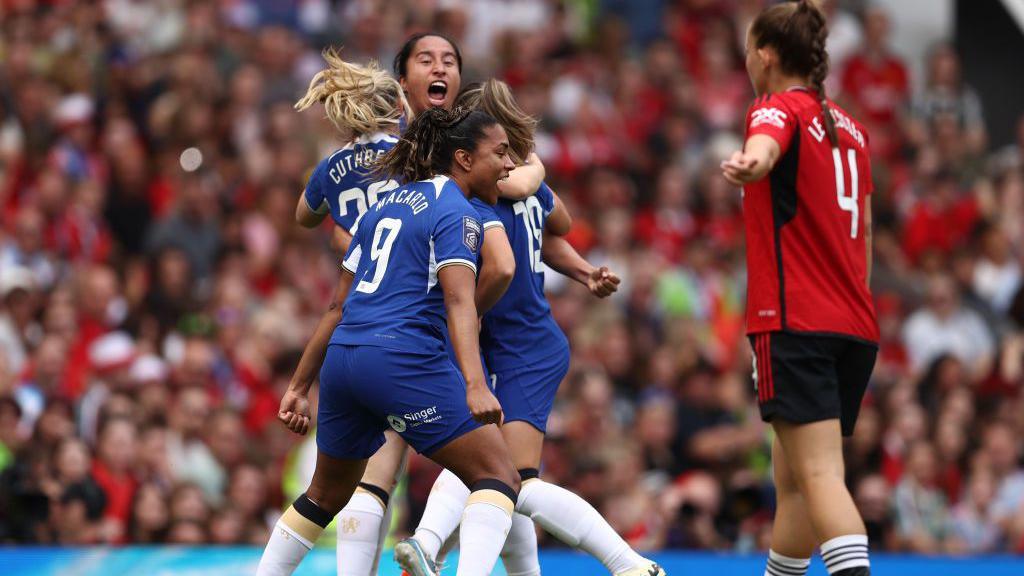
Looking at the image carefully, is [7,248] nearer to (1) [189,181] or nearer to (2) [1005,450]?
(1) [189,181]

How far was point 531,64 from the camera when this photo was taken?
14.9m

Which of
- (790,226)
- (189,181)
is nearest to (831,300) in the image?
(790,226)

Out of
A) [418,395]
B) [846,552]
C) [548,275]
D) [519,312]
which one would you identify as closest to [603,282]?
[519,312]

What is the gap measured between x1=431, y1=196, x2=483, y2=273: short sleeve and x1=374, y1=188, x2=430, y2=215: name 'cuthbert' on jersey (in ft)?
0.20

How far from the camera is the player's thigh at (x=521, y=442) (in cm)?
625

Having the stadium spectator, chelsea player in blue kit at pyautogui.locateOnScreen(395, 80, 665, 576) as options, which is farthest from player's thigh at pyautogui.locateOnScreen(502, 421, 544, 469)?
the stadium spectator

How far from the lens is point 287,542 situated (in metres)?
6.13

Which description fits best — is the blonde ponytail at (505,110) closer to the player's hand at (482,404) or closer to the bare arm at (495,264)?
the bare arm at (495,264)

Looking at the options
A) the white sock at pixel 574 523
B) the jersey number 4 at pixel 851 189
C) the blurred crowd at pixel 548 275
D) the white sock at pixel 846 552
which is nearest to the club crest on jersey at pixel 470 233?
the white sock at pixel 574 523

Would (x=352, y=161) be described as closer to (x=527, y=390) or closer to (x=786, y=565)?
(x=527, y=390)

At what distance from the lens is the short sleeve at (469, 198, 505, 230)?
5.88 m

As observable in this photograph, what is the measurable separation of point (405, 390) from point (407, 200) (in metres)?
0.69

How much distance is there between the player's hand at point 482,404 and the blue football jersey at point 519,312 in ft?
2.76

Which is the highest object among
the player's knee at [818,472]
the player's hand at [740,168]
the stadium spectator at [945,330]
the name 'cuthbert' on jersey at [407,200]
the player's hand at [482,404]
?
the player's hand at [740,168]
